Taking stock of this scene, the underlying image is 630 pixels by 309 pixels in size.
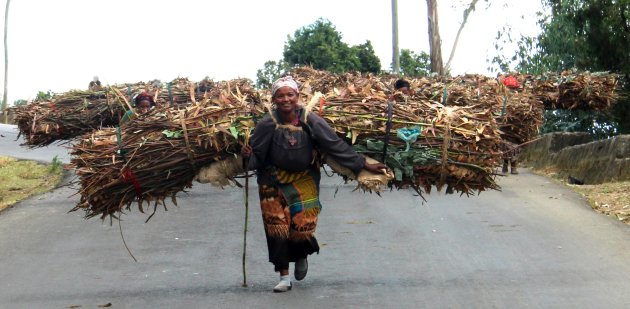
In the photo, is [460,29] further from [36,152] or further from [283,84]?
[283,84]

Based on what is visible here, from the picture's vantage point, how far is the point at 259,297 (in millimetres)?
7828

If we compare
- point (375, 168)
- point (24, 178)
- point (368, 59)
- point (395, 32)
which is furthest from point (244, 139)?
A: point (368, 59)

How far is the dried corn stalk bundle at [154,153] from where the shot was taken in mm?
7711

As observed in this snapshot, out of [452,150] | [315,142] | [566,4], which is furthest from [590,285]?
[566,4]

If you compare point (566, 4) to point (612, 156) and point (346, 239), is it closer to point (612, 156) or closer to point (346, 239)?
point (612, 156)

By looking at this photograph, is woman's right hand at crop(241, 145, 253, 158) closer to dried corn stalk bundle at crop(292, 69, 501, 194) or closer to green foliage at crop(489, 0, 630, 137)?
dried corn stalk bundle at crop(292, 69, 501, 194)

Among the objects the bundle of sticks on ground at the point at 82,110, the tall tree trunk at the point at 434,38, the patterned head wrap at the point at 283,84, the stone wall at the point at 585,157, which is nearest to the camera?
the patterned head wrap at the point at 283,84

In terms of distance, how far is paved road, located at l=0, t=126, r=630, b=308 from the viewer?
779cm

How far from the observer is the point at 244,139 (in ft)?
25.3

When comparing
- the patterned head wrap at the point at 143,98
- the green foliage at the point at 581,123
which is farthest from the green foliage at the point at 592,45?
the patterned head wrap at the point at 143,98

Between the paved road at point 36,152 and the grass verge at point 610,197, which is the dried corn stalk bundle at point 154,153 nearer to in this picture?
the grass verge at point 610,197

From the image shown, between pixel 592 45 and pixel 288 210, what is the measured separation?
16.2 metres

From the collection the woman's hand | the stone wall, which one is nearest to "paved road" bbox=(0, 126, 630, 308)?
the woman's hand

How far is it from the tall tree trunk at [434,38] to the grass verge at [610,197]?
13531mm
